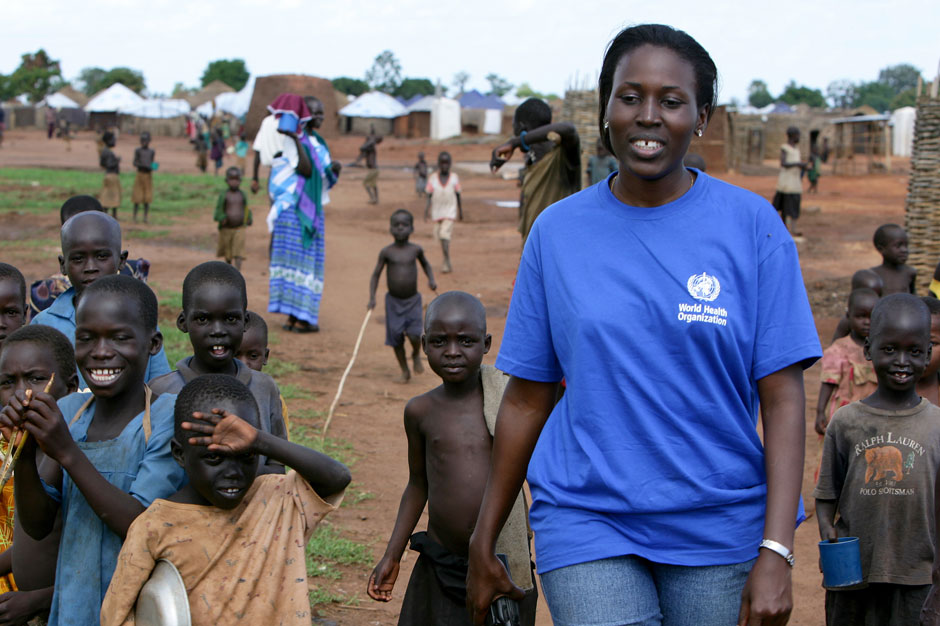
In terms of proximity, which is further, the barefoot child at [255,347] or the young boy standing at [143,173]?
the young boy standing at [143,173]

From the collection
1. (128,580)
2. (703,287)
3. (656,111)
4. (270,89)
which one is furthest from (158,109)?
(703,287)

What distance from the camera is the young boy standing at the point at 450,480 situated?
3226 millimetres

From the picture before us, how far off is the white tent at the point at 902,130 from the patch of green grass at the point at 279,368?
44.0 m

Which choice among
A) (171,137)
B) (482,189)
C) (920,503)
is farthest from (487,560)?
(171,137)

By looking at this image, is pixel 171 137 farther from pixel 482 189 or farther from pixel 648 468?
pixel 648 468

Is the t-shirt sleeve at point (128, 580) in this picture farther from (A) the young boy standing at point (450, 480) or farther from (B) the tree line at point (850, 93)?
(B) the tree line at point (850, 93)

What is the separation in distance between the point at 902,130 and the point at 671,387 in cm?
5050

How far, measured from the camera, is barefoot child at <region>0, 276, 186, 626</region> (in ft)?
8.39

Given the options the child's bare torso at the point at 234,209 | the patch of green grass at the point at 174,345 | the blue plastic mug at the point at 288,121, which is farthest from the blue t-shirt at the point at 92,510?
the child's bare torso at the point at 234,209

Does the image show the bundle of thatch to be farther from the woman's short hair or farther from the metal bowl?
the metal bowl

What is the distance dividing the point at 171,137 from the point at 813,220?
4501 centimetres

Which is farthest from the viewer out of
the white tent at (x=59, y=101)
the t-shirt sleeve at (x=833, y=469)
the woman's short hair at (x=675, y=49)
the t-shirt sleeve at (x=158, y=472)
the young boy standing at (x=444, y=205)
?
the white tent at (x=59, y=101)

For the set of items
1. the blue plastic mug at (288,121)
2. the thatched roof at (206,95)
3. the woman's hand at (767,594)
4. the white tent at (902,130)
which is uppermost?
the thatched roof at (206,95)

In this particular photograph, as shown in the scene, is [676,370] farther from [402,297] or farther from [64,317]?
[402,297]
